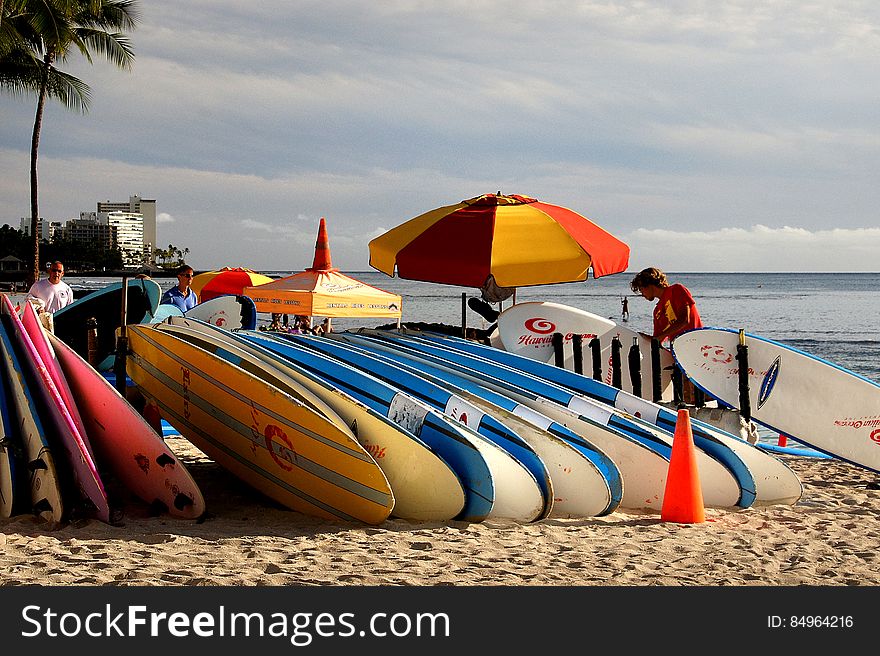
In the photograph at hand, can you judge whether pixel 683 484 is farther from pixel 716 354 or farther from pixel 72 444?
pixel 72 444

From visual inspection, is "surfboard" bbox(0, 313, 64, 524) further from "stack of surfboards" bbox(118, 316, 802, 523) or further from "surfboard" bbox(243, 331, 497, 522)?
"surfboard" bbox(243, 331, 497, 522)

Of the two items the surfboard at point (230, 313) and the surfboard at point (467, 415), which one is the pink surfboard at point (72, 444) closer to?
the surfboard at point (467, 415)

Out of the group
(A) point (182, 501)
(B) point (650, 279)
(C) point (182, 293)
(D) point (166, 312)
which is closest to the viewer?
(A) point (182, 501)

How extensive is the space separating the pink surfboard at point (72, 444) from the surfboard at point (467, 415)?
6.11ft

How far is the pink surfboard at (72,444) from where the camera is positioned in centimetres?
488

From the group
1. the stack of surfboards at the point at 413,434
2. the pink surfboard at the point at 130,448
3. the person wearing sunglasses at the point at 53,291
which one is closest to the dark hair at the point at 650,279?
the stack of surfboards at the point at 413,434

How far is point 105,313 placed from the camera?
28.2 ft

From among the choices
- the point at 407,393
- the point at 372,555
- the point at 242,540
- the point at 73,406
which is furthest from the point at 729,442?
the point at 73,406

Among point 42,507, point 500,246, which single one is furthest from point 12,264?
point 42,507

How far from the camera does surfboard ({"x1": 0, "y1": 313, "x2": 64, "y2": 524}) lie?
15.9ft

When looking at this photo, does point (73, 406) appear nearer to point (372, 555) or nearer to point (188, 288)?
point (372, 555)

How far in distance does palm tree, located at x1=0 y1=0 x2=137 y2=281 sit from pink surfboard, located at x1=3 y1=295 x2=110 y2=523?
21590mm

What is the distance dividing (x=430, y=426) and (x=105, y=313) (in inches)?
182

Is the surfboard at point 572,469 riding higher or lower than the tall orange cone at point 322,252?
lower
